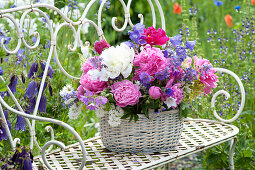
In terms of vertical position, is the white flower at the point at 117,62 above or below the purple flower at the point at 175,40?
below

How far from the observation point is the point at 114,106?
180 cm

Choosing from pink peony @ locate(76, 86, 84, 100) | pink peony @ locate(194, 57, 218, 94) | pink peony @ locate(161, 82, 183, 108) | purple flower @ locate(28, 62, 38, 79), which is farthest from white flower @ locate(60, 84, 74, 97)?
pink peony @ locate(194, 57, 218, 94)

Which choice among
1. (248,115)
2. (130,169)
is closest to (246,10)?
(248,115)

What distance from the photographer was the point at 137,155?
1.88 metres

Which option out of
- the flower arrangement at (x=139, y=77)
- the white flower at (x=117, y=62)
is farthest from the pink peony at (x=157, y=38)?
the white flower at (x=117, y=62)

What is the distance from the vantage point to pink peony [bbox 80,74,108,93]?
1.79m

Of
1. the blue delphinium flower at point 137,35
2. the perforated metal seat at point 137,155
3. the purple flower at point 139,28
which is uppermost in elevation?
the purple flower at point 139,28

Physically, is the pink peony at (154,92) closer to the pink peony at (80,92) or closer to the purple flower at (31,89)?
the pink peony at (80,92)

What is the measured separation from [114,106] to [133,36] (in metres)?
0.31

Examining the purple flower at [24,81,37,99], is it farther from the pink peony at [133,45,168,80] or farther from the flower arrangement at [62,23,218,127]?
the pink peony at [133,45,168,80]

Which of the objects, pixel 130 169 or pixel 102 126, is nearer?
pixel 130 169

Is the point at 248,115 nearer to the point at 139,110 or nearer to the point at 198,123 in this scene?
the point at 198,123

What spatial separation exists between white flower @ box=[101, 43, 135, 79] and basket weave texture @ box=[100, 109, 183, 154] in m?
0.22

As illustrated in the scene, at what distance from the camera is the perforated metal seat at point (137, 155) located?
180 cm
